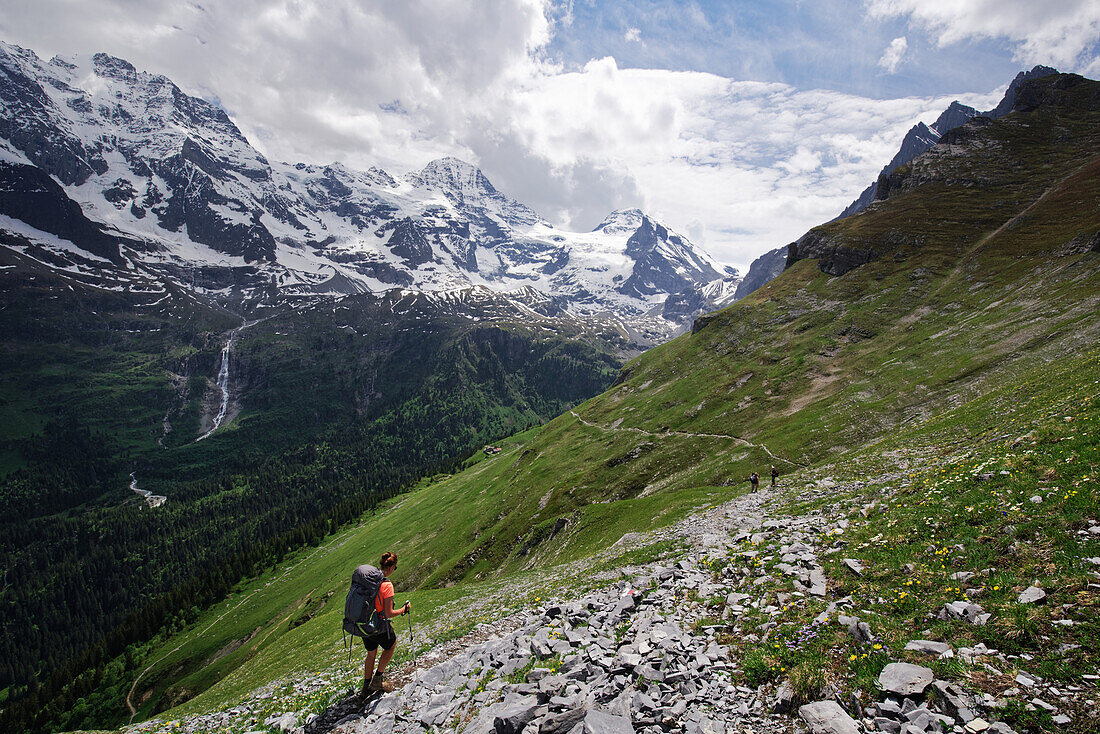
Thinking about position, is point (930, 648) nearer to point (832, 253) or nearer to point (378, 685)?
point (378, 685)

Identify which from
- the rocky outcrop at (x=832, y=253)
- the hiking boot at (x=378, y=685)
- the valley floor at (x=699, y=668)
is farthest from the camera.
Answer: the rocky outcrop at (x=832, y=253)

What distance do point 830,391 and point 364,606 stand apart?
8239 cm

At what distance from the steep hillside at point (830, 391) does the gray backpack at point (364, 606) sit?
7555mm

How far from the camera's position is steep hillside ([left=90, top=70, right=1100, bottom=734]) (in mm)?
40625

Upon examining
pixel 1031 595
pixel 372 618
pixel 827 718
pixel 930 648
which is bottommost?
pixel 1031 595

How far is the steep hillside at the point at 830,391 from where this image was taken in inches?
1599

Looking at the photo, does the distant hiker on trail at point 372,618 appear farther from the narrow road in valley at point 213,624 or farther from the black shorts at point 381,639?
the narrow road in valley at point 213,624

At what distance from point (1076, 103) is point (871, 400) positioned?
646 ft

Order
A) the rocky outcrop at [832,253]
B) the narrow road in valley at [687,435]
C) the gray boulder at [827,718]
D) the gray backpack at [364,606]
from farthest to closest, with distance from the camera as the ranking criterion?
the rocky outcrop at [832,253] → the narrow road in valley at [687,435] → the gray backpack at [364,606] → the gray boulder at [827,718]

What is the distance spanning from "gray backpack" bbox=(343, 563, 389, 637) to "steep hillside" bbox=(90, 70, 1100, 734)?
24.8ft

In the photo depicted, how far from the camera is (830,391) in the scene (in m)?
76.8

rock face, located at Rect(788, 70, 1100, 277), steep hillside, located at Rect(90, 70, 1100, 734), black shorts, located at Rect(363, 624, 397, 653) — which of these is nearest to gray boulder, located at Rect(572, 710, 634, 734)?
steep hillside, located at Rect(90, 70, 1100, 734)

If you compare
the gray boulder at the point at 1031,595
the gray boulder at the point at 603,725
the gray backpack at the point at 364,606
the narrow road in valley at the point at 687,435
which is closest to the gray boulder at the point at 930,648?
the gray boulder at the point at 1031,595

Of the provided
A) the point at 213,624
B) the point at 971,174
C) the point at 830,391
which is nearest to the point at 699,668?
the point at 830,391
